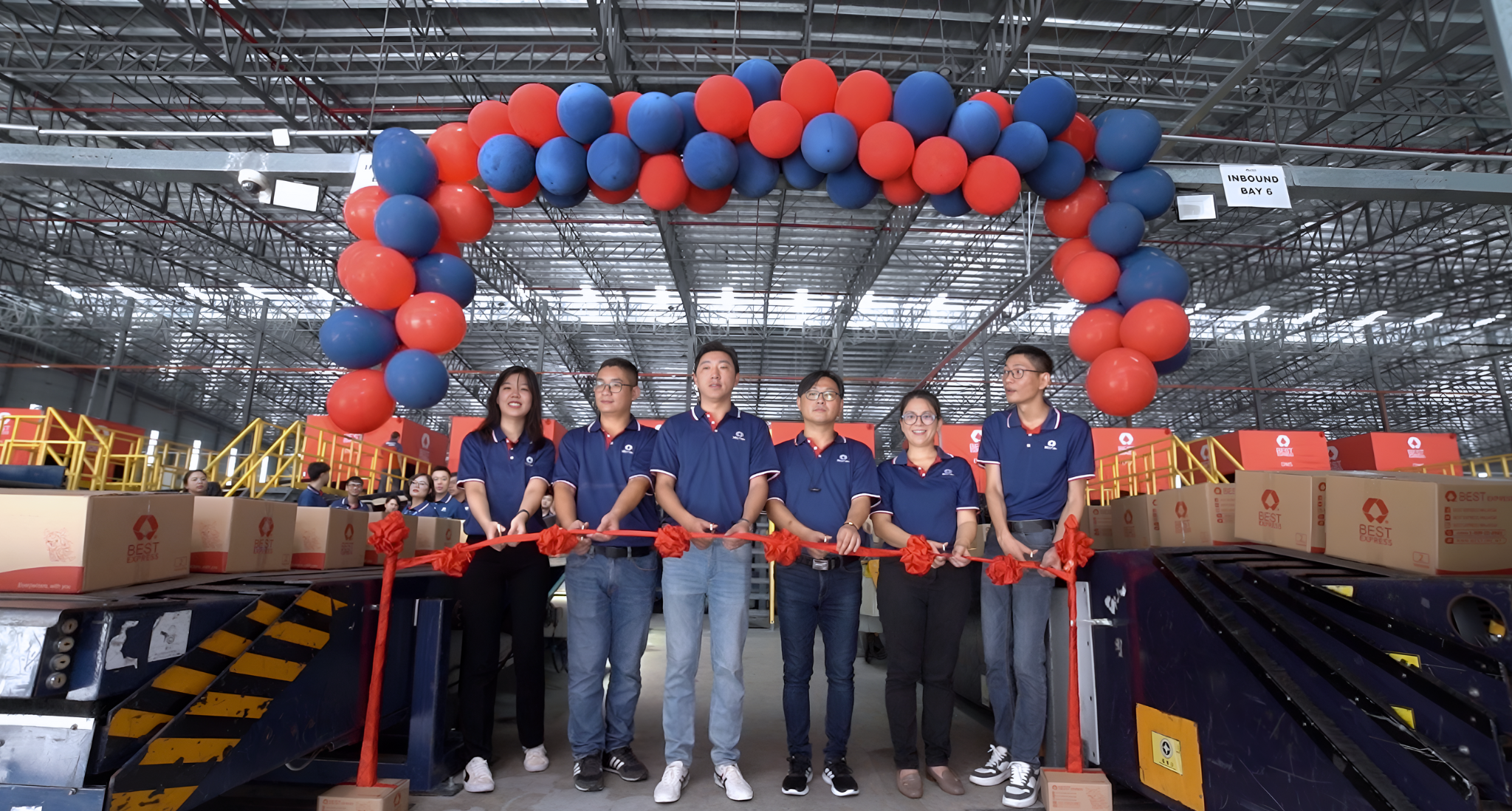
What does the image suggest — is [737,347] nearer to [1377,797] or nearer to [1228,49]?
[1228,49]

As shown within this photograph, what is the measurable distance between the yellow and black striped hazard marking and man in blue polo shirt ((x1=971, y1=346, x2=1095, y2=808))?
270cm

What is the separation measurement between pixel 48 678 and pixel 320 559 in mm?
1561

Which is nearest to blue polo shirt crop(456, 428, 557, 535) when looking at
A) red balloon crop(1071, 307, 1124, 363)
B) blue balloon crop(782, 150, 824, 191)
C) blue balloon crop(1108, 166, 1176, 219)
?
blue balloon crop(782, 150, 824, 191)

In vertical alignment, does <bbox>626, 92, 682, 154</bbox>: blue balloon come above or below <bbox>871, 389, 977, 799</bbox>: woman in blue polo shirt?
above

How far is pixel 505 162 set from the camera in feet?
13.4

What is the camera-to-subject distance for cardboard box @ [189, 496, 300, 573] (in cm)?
267

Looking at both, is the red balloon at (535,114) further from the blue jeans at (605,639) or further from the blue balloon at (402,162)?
the blue jeans at (605,639)

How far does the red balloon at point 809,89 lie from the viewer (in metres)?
4.21

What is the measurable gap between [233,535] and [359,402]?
5.22 feet

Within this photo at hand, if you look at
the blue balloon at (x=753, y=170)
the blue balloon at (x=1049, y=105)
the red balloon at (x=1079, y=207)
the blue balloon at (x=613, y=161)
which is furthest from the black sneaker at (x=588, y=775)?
the blue balloon at (x=1049, y=105)

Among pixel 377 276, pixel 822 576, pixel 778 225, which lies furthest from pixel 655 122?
pixel 778 225

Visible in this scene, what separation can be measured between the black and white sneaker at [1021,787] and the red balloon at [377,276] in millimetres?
3893

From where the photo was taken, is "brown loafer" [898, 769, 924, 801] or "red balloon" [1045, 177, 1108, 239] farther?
"red balloon" [1045, 177, 1108, 239]

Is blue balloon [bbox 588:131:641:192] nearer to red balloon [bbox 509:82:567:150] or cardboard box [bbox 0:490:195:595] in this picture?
red balloon [bbox 509:82:567:150]
